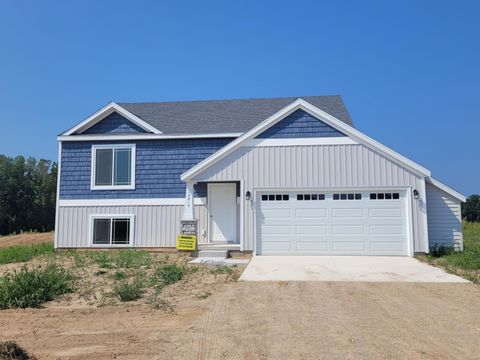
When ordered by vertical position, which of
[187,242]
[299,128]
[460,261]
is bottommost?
[460,261]

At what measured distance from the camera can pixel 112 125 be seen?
16.2 metres

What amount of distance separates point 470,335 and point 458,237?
922cm

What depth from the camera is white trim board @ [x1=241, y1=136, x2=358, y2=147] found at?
13.6 metres

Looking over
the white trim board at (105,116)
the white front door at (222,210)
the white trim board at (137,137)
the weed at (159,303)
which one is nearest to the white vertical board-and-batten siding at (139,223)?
the white front door at (222,210)

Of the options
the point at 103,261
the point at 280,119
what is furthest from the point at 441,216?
the point at 103,261

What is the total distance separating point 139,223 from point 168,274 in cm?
621

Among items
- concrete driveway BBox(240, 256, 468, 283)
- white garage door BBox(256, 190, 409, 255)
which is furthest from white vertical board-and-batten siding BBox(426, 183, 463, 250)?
concrete driveway BBox(240, 256, 468, 283)

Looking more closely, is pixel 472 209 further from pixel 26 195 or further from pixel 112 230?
pixel 26 195

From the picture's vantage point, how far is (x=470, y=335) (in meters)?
5.36

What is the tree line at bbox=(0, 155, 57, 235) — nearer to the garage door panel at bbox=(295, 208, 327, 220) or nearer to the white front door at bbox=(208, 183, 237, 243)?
the white front door at bbox=(208, 183, 237, 243)

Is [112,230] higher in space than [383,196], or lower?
lower

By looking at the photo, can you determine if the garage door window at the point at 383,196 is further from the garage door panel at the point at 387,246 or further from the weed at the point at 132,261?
the weed at the point at 132,261

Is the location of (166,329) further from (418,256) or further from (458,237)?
(458,237)

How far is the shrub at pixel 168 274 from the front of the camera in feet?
30.2
